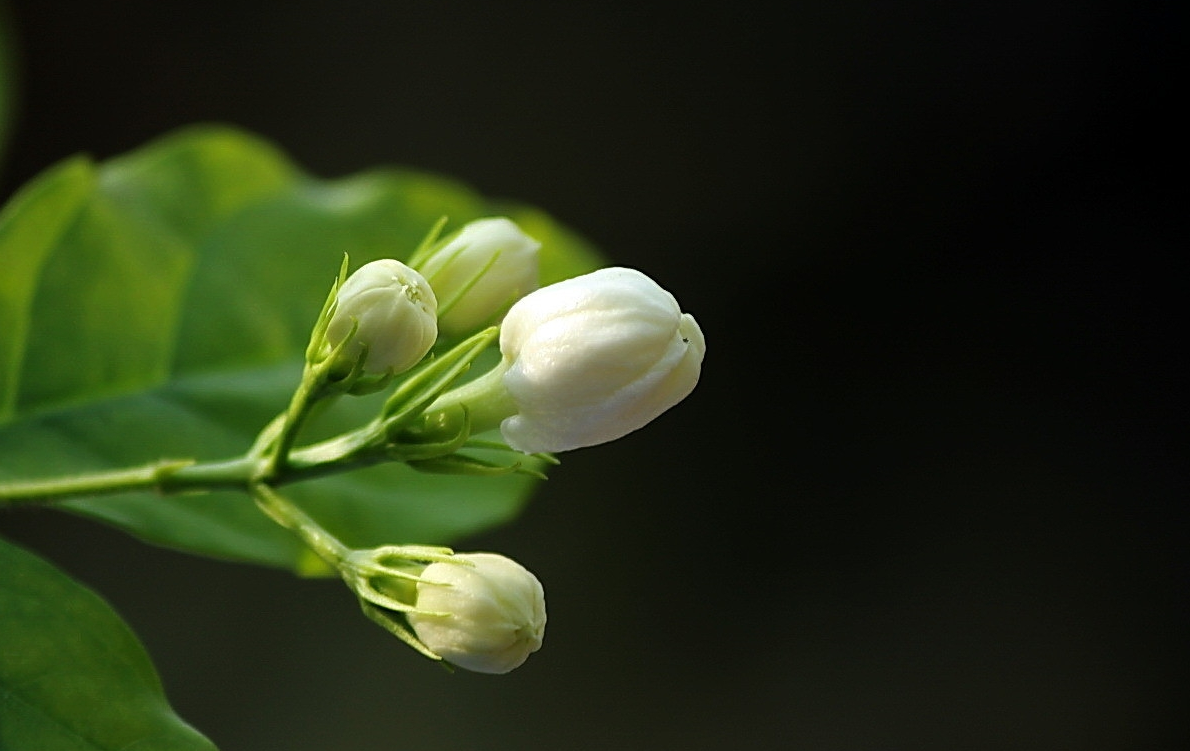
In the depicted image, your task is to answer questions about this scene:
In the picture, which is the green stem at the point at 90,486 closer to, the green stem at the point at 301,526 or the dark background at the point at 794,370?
the green stem at the point at 301,526

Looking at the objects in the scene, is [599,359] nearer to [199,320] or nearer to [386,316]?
[386,316]

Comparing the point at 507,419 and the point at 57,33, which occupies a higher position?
the point at 57,33

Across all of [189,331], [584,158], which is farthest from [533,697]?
[189,331]

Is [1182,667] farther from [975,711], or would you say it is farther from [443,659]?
[443,659]

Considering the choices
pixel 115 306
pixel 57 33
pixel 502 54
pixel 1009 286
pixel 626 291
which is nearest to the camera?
pixel 626 291

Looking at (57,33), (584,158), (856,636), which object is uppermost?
(584,158)

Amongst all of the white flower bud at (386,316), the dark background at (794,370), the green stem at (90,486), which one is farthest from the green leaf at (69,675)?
the dark background at (794,370)

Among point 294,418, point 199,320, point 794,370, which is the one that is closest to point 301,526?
point 294,418
